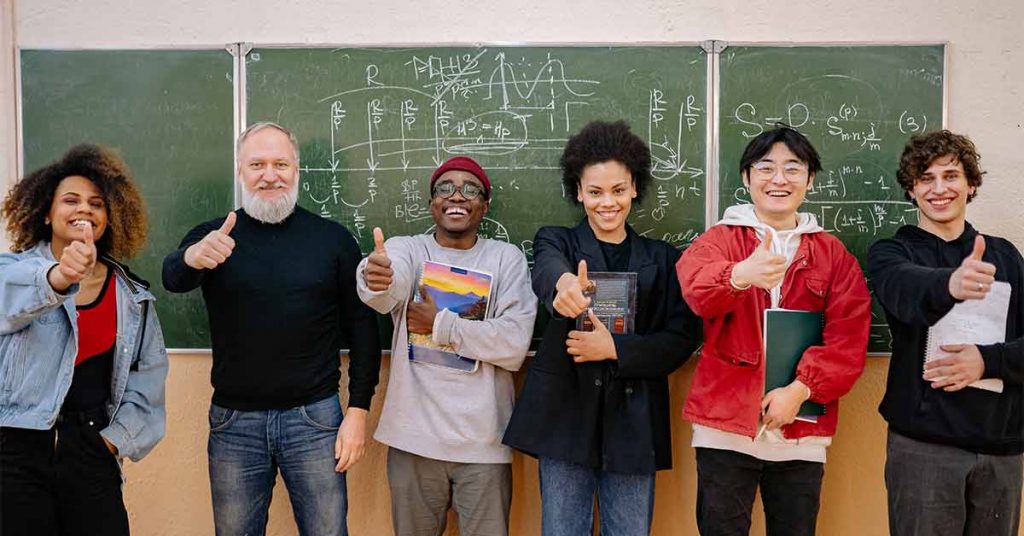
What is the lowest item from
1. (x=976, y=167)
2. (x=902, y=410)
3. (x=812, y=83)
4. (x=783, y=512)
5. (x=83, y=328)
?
(x=783, y=512)

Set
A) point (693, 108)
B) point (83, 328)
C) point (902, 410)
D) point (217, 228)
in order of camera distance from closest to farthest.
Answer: point (83, 328) → point (902, 410) → point (217, 228) → point (693, 108)

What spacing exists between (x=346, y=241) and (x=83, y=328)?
838mm

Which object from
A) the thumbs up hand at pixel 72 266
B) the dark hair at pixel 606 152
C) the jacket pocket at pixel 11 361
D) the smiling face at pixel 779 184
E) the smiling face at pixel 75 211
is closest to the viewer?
the thumbs up hand at pixel 72 266

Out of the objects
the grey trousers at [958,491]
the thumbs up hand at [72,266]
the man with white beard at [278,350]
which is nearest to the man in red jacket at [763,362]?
the grey trousers at [958,491]

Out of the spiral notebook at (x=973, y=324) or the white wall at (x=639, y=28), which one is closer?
the spiral notebook at (x=973, y=324)

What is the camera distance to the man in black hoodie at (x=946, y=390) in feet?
7.04

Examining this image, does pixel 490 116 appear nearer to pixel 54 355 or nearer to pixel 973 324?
pixel 54 355

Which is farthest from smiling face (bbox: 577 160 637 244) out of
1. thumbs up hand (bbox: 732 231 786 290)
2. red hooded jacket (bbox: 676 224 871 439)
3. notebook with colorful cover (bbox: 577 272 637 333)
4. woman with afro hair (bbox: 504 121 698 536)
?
thumbs up hand (bbox: 732 231 786 290)

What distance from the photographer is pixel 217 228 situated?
2426 mm

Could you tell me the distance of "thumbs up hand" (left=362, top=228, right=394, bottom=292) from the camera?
220 cm

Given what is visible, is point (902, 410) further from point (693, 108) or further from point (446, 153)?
point (446, 153)

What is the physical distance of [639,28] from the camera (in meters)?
2.93

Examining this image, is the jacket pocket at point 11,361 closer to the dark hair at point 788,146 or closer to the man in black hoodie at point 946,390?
the dark hair at point 788,146

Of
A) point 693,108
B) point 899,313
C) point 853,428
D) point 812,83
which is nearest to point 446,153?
point 693,108
